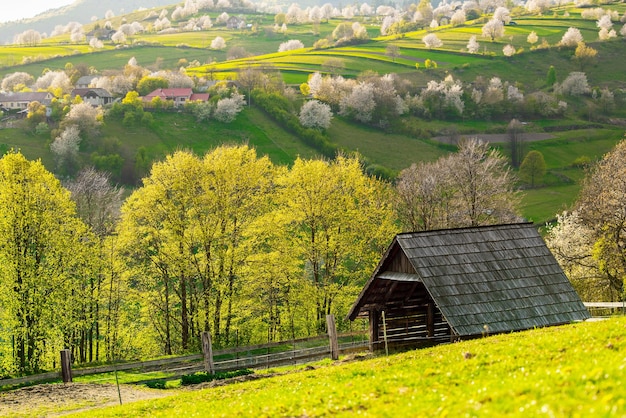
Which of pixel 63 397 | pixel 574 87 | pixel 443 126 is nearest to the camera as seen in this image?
pixel 63 397

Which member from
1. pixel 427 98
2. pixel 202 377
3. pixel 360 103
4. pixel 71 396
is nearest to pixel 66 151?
pixel 360 103

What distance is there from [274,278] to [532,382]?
34304mm

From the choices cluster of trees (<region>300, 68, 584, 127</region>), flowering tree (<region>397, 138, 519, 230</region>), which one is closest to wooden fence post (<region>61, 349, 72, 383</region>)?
flowering tree (<region>397, 138, 519, 230</region>)

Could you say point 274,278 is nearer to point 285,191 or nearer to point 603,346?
point 285,191

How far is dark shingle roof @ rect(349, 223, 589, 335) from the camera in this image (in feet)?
77.7

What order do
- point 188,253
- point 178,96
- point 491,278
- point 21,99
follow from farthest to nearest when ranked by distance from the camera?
point 21,99
point 178,96
point 188,253
point 491,278

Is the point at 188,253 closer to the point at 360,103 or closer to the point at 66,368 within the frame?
the point at 66,368

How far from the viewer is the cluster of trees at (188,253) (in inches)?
1469

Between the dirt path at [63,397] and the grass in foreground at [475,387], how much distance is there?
522 centimetres

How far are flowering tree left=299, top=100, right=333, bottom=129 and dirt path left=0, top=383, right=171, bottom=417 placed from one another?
110235 millimetres

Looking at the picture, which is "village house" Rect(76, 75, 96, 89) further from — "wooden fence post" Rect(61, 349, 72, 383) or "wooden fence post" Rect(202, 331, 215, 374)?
"wooden fence post" Rect(202, 331, 215, 374)

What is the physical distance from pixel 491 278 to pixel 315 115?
114 metres

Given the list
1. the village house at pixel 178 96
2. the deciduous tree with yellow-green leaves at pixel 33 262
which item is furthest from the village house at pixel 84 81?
the deciduous tree with yellow-green leaves at pixel 33 262

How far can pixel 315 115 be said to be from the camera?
137 meters
